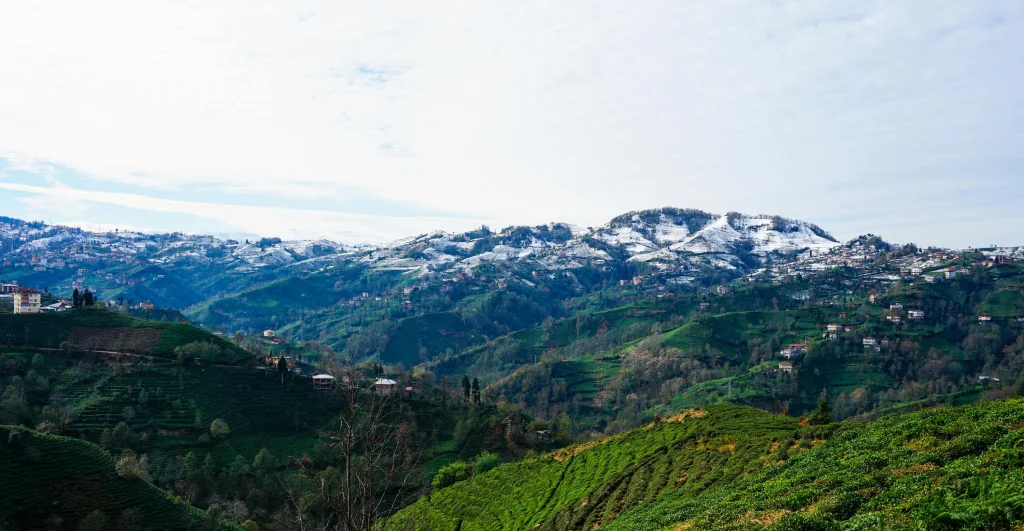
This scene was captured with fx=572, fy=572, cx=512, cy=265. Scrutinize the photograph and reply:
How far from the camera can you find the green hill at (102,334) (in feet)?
432

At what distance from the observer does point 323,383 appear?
151375mm

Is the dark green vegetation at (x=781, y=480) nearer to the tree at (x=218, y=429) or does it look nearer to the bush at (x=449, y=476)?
the bush at (x=449, y=476)

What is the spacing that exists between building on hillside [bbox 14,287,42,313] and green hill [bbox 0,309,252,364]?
645 inches

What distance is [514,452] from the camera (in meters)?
126

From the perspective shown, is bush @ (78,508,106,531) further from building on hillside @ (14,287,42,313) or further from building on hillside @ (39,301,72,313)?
building on hillside @ (14,287,42,313)

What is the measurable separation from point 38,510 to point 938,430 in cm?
8844

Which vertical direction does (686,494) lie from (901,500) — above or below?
below

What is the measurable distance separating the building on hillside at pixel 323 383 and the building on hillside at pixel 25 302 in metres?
78.4

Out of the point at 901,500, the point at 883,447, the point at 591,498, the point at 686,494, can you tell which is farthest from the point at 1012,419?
the point at 591,498

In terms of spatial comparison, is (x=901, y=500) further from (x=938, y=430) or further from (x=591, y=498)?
(x=591, y=498)

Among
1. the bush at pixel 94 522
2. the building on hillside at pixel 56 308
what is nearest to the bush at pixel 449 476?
the bush at pixel 94 522

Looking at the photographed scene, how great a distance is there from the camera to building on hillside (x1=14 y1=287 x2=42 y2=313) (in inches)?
6028

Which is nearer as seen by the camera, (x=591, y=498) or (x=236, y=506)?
(x=591, y=498)

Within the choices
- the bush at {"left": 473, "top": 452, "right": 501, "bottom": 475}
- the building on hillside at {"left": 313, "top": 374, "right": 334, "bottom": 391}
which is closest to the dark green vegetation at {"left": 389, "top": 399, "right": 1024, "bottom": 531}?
the bush at {"left": 473, "top": 452, "right": 501, "bottom": 475}
